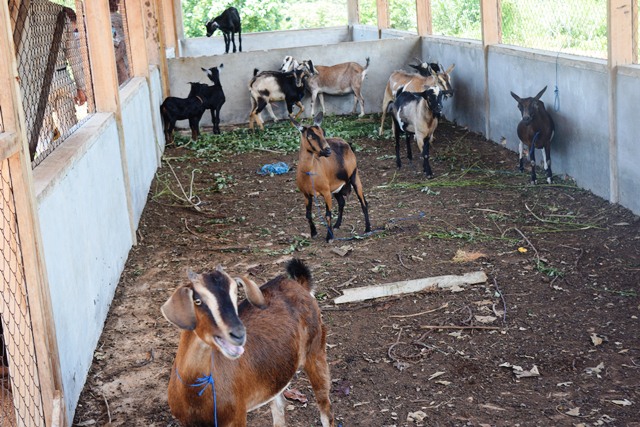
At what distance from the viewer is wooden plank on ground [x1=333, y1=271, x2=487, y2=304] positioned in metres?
6.03

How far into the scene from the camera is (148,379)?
487 centimetres

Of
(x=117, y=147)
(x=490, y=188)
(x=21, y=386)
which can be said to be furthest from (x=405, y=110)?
(x=21, y=386)

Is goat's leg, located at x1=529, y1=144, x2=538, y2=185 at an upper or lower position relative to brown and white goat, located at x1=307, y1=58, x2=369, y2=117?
lower

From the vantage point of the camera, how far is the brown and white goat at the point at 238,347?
3.19 metres

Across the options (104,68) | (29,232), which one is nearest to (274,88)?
(104,68)

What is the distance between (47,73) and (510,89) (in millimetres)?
5992

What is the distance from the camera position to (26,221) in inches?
148

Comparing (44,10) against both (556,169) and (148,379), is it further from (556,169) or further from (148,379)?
(556,169)

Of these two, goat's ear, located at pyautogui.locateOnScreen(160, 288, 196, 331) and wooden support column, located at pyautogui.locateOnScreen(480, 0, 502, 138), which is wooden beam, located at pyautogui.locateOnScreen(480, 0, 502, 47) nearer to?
wooden support column, located at pyautogui.locateOnScreen(480, 0, 502, 138)

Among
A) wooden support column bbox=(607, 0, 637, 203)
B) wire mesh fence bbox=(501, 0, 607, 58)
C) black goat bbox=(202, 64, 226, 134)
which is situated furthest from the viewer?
black goat bbox=(202, 64, 226, 134)

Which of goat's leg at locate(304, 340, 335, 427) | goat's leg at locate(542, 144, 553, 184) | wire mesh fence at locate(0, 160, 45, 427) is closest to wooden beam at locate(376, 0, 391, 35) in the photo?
goat's leg at locate(542, 144, 553, 184)

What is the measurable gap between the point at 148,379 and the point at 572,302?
9.68 ft

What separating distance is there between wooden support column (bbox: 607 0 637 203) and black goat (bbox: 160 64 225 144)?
6857 mm

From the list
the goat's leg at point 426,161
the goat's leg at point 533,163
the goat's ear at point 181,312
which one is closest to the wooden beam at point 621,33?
the goat's leg at point 533,163
